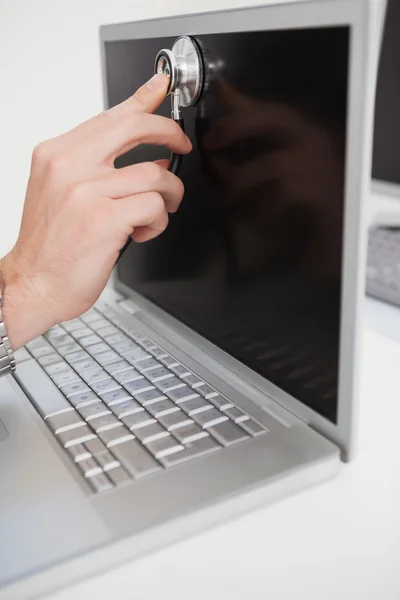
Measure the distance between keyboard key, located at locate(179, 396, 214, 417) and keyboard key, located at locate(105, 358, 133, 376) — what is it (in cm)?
11

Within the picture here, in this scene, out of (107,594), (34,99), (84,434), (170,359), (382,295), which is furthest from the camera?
(34,99)

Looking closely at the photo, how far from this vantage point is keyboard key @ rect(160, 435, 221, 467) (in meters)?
0.52

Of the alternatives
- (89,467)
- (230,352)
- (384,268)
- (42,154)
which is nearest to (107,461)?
(89,467)

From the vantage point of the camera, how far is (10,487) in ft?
1.67

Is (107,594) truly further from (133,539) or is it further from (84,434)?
(84,434)

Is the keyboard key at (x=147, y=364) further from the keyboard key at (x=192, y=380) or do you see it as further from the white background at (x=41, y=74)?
the white background at (x=41, y=74)

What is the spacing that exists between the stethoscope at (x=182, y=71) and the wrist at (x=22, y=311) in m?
0.24

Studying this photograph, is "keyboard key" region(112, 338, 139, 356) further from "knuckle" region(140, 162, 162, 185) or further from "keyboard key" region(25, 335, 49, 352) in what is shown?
"knuckle" region(140, 162, 162, 185)

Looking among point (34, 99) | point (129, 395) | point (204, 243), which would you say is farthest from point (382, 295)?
point (34, 99)

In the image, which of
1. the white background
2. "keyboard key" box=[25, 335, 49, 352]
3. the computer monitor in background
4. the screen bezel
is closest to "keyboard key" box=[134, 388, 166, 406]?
the screen bezel

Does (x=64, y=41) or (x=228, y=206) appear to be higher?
(x=64, y=41)

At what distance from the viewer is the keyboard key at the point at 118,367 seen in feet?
2.27

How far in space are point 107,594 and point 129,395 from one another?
0.75ft

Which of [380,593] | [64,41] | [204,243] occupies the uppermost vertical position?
[64,41]
